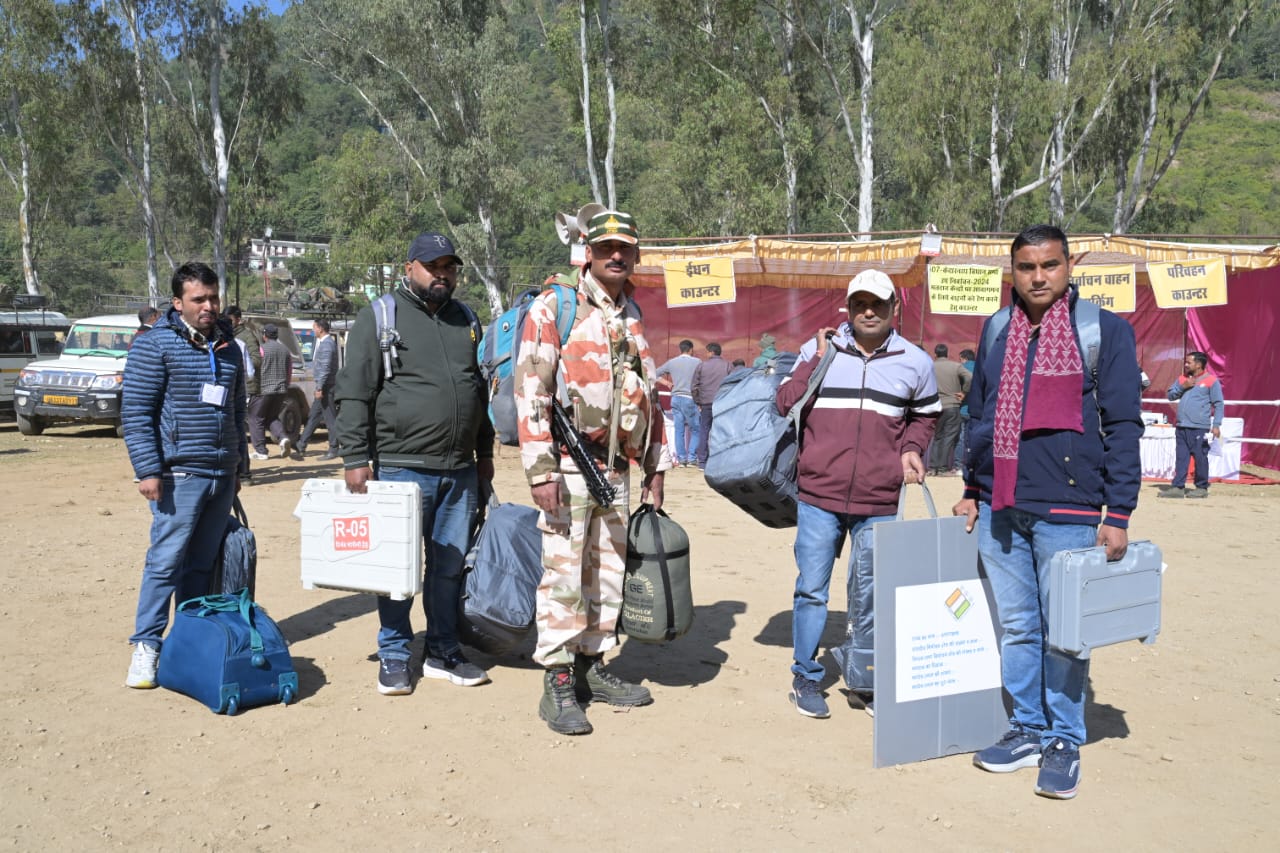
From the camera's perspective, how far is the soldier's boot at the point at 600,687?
475cm

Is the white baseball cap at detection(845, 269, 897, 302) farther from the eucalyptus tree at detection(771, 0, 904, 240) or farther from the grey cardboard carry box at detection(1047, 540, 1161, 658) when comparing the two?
the eucalyptus tree at detection(771, 0, 904, 240)

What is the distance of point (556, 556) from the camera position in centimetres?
444

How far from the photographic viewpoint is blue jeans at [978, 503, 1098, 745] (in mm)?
3842

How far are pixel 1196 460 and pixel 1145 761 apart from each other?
979 centimetres

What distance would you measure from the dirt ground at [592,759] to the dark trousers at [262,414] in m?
7.40

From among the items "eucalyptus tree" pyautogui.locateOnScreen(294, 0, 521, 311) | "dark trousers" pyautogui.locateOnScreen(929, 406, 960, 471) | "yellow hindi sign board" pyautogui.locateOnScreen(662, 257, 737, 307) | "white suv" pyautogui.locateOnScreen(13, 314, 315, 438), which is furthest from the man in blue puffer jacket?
"eucalyptus tree" pyautogui.locateOnScreen(294, 0, 521, 311)

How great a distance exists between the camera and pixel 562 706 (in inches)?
177

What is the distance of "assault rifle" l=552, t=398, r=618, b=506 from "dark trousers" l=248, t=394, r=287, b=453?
10256 mm

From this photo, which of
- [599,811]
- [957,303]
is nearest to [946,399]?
[957,303]

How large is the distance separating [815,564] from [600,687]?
108 cm

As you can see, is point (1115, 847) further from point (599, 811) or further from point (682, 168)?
point (682, 168)

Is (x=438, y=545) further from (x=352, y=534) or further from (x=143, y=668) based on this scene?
(x=143, y=668)

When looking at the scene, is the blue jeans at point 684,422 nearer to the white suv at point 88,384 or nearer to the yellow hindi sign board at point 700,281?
the yellow hindi sign board at point 700,281

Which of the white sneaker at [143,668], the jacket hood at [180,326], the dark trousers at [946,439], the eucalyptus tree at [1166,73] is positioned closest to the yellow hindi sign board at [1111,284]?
the dark trousers at [946,439]
